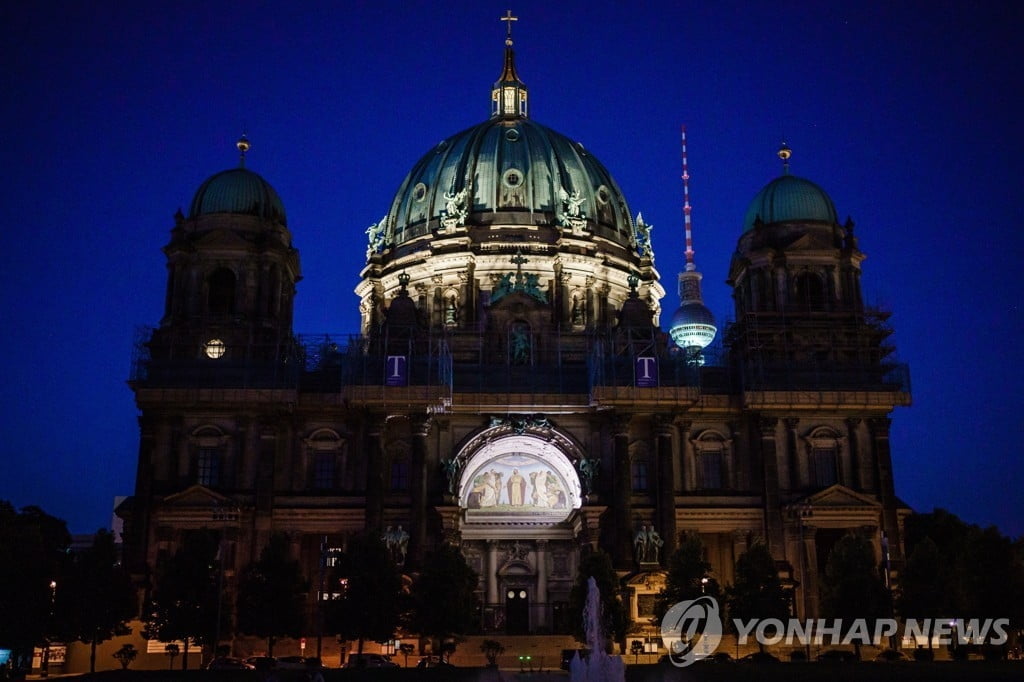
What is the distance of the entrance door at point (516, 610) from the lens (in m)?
74.0

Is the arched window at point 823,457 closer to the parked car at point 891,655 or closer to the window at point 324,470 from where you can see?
the parked car at point 891,655

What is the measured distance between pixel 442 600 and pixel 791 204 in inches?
1570

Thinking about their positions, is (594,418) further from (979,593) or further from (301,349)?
(979,593)

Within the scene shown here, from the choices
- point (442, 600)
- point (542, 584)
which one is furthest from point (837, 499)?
point (442, 600)

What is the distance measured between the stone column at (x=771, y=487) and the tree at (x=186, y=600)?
32023 millimetres

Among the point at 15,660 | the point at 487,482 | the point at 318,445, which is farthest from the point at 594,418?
the point at 15,660

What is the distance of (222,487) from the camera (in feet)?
229

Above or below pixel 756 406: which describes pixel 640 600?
below

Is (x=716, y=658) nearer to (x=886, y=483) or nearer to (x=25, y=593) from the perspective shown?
(x=886, y=483)

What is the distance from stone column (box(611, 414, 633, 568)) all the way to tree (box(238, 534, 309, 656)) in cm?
1828

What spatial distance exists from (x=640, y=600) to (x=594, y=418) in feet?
39.5

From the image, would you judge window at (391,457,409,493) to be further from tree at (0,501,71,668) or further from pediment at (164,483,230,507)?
tree at (0,501,71,668)

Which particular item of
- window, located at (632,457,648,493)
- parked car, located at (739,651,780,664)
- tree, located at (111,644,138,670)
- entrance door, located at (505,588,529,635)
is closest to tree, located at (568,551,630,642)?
parked car, located at (739,651,780,664)

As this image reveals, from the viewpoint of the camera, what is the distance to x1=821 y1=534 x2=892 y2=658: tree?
57.8 meters
